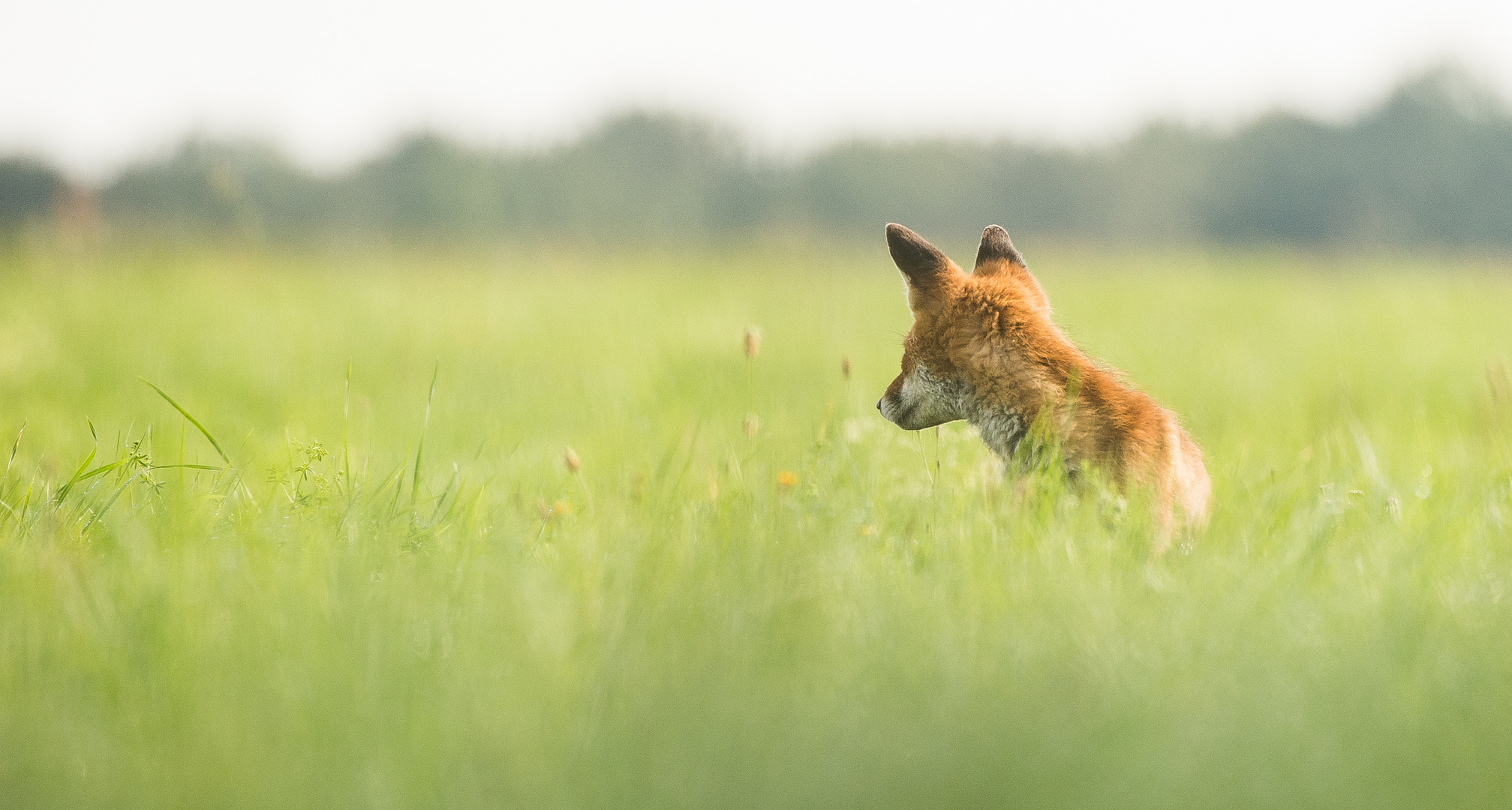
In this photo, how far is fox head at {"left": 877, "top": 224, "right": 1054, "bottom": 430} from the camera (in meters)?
3.25

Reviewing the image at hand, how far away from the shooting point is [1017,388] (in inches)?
125

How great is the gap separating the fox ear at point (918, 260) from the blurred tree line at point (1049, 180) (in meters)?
18.5

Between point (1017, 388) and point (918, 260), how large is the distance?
531 mm

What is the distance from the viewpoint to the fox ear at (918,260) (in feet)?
11.0

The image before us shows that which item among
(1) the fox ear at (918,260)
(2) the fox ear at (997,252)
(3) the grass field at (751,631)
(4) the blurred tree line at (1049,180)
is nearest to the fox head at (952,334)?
(1) the fox ear at (918,260)

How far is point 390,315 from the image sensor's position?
834cm

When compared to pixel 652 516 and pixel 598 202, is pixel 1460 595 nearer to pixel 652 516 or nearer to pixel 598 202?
pixel 652 516

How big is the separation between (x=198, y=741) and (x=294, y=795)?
0.23 m

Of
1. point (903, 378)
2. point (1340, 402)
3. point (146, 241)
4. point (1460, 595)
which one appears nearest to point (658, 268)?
point (146, 241)

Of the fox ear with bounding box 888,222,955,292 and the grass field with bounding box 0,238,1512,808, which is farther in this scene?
the fox ear with bounding box 888,222,955,292

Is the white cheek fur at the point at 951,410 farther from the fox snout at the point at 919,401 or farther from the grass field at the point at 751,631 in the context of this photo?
the grass field at the point at 751,631

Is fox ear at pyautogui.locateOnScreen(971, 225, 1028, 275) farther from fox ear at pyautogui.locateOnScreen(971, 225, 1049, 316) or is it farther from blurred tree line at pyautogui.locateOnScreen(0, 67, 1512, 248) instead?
blurred tree line at pyautogui.locateOnScreen(0, 67, 1512, 248)

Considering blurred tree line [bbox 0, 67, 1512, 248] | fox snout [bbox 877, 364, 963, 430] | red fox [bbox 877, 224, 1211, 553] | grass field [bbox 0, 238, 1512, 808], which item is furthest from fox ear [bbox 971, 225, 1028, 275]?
blurred tree line [bbox 0, 67, 1512, 248]

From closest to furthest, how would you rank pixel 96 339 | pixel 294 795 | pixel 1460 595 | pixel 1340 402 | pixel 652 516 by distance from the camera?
1. pixel 294 795
2. pixel 1460 595
3. pixel 652 516
4. pixel 1340 402
5. pixel 96 339
